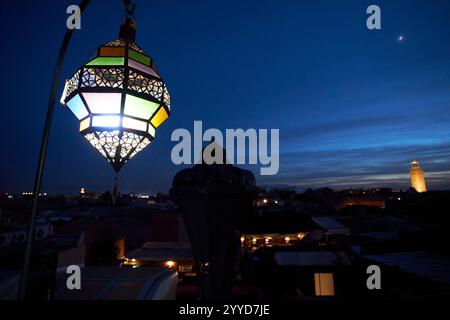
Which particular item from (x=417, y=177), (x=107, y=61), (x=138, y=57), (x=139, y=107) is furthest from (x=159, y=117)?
(x=417, y=177)

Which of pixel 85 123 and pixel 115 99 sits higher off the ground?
pixel 115 99

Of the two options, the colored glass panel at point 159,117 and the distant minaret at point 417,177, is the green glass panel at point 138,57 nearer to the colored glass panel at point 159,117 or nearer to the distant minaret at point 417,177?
the colored glass panel at point 159,117

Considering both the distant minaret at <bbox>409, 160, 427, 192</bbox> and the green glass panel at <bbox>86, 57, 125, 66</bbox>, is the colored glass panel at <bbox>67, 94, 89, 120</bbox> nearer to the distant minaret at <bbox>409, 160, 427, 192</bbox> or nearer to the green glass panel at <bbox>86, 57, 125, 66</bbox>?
the green glass panel at <bbox>86, 57, 125, 66</bbox>

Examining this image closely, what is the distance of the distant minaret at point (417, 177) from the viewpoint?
102 metres

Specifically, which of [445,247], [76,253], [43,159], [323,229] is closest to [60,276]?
[76,253]

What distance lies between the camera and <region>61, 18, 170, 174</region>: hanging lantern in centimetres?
270

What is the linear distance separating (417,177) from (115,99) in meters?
132

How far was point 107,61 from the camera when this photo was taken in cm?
280

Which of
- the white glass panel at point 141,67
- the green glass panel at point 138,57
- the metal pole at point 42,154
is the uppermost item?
the green glass panel at point 138,57

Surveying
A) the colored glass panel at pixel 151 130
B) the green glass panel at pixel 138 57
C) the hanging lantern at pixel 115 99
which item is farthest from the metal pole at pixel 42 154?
the colored glass panel at pixel 151 130

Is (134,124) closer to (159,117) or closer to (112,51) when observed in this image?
(159,117)

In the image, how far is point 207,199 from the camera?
1473 millimetres

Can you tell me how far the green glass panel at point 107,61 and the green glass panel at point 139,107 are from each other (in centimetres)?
43
